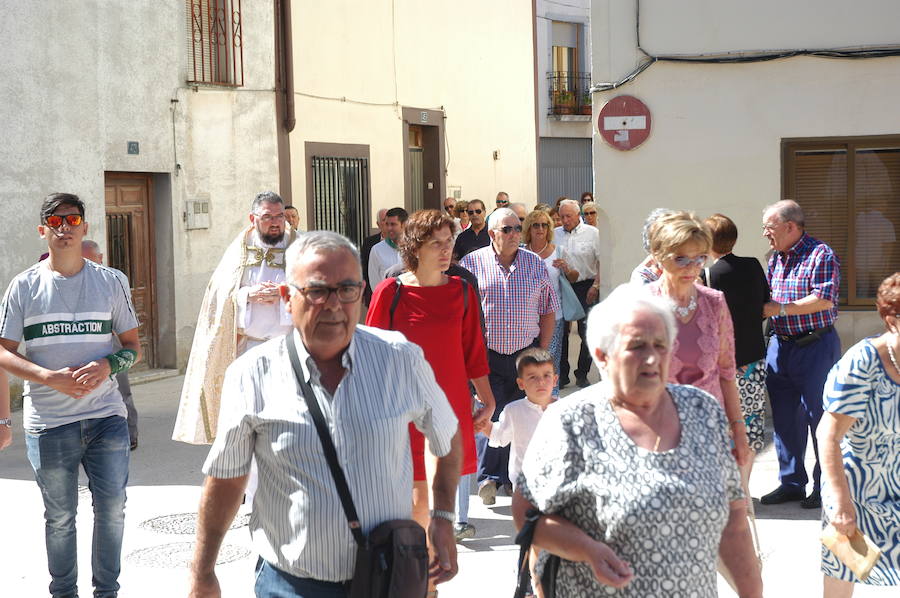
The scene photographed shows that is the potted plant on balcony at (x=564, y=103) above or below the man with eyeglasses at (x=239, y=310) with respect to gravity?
above

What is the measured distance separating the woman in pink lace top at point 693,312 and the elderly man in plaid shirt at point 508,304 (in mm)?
2593

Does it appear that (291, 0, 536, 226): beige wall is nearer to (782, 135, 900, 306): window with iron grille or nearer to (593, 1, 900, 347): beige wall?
(593, 1, 900, 347): beige wall

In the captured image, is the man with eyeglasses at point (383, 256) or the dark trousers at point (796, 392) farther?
the man with eyeglasses at point (383, 256)

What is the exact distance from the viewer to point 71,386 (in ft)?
18.5

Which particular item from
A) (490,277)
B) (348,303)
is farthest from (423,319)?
(348,303)

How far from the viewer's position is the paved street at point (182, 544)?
669 cm

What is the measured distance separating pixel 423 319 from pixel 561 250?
7.85 m

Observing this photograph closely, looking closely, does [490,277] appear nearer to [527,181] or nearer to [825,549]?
[825,549]

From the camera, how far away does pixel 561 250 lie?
1409 cm

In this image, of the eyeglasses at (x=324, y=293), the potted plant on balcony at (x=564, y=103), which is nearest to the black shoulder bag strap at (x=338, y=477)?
the eyeglasses at (x=324, y=293)

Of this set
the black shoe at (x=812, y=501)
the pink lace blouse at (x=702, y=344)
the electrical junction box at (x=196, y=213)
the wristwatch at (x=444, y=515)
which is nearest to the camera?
the wristwatch at (x=444, y=515)

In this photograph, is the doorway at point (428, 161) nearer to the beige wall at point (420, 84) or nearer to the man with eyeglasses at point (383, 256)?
the beige wall at point (420, 84)

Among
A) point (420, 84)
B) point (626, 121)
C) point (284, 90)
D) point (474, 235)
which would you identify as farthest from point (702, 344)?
point (420, 84)

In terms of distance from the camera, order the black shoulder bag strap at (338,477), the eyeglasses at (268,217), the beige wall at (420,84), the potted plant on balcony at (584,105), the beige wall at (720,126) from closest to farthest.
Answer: the black shoulder bag strap at (338,477), the eyeglasses at (268,217), the beige wall at (720,126), the beige wall at (420,84), the potted plant on balcony at (584,105)
